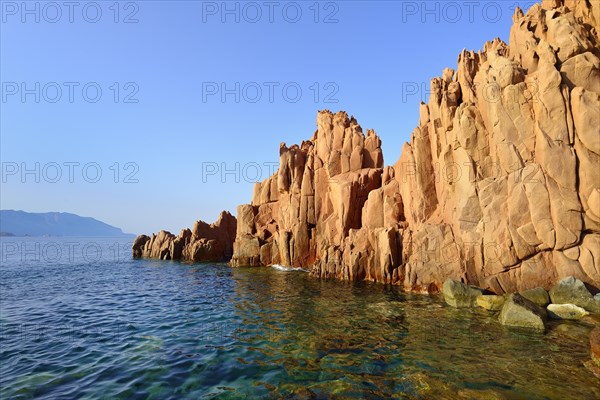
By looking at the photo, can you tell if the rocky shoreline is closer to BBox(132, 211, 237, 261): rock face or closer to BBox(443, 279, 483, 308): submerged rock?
BBox(443, 279, 483, 308): submerged rock

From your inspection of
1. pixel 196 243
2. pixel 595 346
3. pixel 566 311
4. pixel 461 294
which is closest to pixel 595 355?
pixel 595 346

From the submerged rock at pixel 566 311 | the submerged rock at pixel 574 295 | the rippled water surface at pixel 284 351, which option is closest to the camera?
the rippled water surface at pixel 284 351

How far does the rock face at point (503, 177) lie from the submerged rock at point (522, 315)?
6084mm

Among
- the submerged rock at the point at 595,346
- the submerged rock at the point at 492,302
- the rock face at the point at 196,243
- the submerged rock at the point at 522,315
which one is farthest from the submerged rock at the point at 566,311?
the rock face at the point at 196,243

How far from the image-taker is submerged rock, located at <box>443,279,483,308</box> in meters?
25.1

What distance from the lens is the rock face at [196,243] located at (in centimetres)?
7162

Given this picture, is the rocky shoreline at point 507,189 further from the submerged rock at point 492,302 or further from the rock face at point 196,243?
the rock face at point 196,243

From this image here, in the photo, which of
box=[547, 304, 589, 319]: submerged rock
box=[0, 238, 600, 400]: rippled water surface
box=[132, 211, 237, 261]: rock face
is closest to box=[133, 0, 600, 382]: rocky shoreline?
box=[547, 304, 589, 319]: submerged rock

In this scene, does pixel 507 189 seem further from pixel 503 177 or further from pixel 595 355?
pixel 595 355

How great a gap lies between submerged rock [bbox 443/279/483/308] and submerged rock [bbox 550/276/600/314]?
4695 mm

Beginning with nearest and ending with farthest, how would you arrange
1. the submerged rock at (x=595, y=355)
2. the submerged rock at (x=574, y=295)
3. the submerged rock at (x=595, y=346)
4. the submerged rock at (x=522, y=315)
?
the submerged rock at (x=595, y=355) < the submerged rock at (x=595, y=346) < the submerged rock at (x=522, y=315) < the submerged rock at (x=574, y=295)

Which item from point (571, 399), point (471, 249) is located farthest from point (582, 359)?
point (471, 249)

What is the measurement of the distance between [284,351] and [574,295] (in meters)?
19.6

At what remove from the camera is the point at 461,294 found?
25375 millimetres
